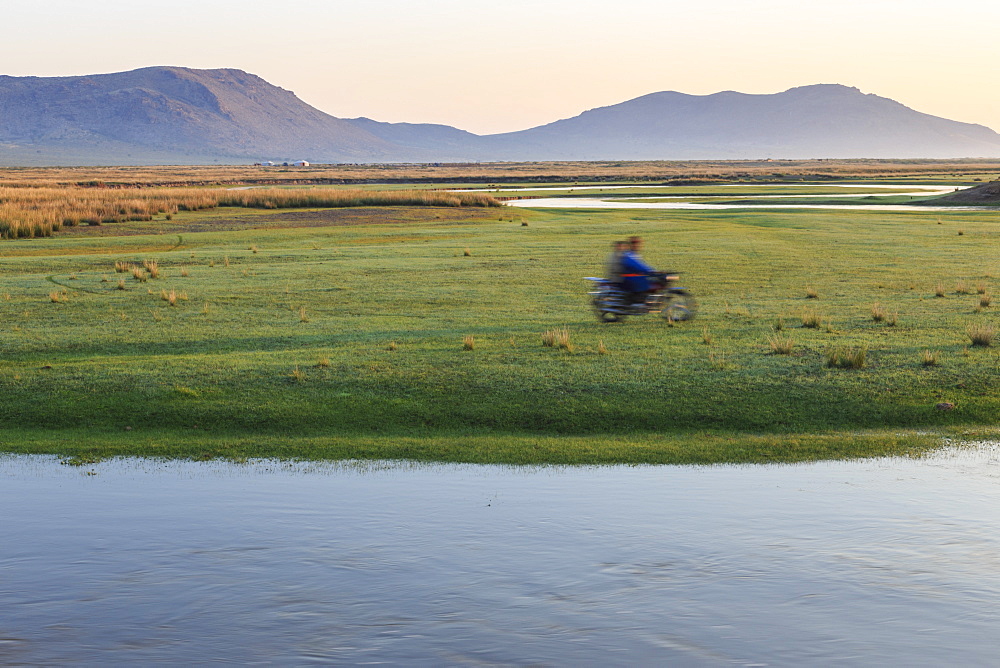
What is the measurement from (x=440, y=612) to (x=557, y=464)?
5.37 metres

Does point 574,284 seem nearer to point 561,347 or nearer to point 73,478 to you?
point 561,347

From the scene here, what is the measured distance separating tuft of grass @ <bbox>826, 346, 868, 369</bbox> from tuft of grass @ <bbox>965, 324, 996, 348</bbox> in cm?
313

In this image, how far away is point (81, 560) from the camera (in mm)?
11141

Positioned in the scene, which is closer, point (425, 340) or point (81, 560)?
point (81, 560)

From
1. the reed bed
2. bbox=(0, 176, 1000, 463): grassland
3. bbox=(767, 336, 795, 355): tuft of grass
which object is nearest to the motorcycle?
bbox=(0, 176, 1000, 463): grassland

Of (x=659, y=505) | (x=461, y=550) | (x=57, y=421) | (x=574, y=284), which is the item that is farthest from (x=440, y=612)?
(x=574, y=284)

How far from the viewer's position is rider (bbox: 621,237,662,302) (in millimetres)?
24062

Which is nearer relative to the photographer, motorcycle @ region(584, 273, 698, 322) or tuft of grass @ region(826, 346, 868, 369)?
tuft of grass @ region(826, 346, 868, 369)

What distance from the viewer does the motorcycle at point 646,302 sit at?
968 inches

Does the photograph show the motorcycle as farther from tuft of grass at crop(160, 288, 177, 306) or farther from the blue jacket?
tuft of grass at crop(160, 288, 177, 306)

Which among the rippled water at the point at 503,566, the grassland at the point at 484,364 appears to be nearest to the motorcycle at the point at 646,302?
the grassland at the point at 484,364

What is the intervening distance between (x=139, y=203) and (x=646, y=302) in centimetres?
5928

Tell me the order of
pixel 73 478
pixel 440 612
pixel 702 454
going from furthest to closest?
pixel 702 454, pixel 73 478, pixel 440 612

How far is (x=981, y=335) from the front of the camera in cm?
2152
